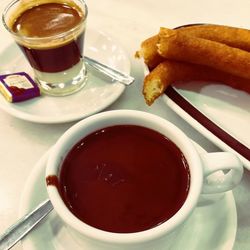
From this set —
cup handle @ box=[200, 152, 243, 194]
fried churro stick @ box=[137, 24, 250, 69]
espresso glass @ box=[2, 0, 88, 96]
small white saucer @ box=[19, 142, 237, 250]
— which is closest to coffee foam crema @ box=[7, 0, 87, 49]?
espresso glass @ box=[2, 0, 88, 96]

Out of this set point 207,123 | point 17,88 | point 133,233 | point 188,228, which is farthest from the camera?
point 17,88

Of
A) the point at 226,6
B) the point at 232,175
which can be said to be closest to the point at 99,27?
the point at 226,6

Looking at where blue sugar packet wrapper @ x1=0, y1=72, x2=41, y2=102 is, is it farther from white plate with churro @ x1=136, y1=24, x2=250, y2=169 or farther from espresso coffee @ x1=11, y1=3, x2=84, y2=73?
white plate with churro @ x1=136, y1=24, x2=250, y2=169

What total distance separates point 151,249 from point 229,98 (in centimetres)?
40

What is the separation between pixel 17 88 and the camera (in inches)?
32.0

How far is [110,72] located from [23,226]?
0.42 metres

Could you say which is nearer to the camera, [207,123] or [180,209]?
[180,209]

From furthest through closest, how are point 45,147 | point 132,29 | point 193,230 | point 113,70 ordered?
1. point 132,29
2. point 113,70
3. point 45,147
4. point 193,230

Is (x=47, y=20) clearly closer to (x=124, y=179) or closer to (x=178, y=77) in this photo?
(x=178, y=77)

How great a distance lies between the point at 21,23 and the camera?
2.89ft

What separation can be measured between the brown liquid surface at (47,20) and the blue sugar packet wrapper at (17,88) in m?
0.09

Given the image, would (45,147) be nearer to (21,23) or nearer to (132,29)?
(21,23)

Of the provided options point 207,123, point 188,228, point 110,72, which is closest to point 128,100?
point 110,72

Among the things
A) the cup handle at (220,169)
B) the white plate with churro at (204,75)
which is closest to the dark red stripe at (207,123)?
the white plate with churro at (204,75)
